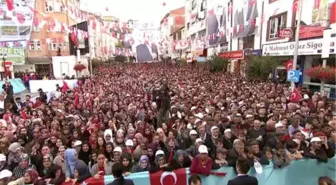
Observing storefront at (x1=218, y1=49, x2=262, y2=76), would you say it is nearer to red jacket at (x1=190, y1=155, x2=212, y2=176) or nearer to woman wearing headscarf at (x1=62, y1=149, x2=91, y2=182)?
red jacket at (x1=190, y1=155, x2=212, y2=176)

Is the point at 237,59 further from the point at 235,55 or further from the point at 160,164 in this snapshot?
the point at 160,164

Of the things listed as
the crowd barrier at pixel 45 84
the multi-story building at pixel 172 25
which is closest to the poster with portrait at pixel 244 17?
the crowd barrier at pixel 45 84

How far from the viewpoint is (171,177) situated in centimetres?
493

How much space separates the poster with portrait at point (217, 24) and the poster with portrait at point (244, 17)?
3196 mm

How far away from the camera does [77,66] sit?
89.8ft

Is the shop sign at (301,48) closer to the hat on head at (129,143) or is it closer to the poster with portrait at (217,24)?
the hat on head at (129,143)

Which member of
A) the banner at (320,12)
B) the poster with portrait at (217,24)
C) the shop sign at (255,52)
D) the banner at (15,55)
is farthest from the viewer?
the poster with portrait at (217,24)

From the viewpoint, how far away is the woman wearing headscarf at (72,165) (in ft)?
16.3

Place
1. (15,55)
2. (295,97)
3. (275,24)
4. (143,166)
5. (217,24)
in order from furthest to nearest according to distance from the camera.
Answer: (217,24) → (15,55) → (275,24) → (295,97) → (143,166)

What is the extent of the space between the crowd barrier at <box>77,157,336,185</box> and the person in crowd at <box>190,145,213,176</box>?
0.12 m

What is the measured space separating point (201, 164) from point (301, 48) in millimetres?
13658

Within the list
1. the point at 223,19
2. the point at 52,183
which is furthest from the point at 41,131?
the point at 223,19

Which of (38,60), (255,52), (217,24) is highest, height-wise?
(217,24)

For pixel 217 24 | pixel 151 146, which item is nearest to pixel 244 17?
pixel 217 24
